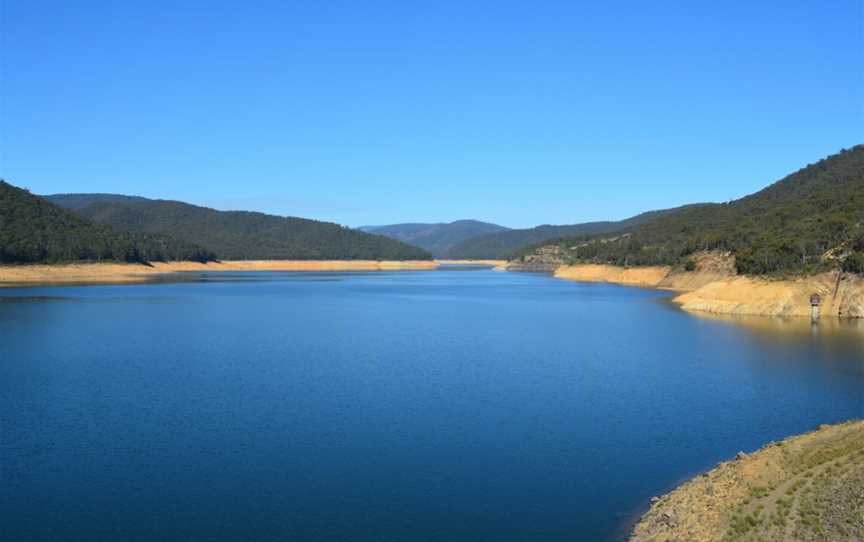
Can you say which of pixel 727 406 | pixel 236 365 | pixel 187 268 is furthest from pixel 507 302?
pixel 187 268

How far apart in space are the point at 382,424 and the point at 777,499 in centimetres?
1074

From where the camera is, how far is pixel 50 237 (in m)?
110

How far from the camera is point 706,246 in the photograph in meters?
86.8

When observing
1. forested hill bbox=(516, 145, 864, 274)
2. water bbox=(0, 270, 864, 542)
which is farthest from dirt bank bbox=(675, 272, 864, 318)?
water bbox=(0, 270, 864, 542)

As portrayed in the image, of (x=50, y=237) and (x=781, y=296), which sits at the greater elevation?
(x=50, y=237)

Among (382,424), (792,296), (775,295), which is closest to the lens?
(382,424)

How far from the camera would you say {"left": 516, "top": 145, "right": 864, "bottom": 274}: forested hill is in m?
52.9

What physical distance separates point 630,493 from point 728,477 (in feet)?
6.24

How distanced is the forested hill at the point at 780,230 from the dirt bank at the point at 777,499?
124 ft

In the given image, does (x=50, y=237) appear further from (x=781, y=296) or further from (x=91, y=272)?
(x=781, y=296)

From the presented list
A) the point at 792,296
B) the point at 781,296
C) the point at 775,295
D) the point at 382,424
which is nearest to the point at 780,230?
the point at 775,295

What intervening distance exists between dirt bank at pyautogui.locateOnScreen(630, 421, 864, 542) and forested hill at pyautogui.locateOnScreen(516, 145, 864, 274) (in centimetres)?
3783

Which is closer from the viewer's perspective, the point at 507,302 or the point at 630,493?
the point at 630,493

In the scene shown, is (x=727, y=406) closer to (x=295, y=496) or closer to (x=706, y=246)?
(x=295, y=496)
